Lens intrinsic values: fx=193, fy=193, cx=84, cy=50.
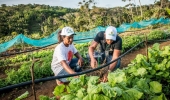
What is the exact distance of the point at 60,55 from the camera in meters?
3.03

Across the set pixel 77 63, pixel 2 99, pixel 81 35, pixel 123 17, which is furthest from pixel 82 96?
pixel 123 17

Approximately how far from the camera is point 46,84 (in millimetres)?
6492

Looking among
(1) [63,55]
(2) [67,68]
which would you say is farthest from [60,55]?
(2) [67,68]

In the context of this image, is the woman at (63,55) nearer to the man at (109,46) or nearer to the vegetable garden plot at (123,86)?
the man at (109,46)

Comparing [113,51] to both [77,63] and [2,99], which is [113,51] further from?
[2,99]

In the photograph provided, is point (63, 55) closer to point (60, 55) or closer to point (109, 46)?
point (60, 55)

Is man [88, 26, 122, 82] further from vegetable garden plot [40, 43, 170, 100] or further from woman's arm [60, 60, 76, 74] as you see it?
woman's arm [60, 60, 76, 74]

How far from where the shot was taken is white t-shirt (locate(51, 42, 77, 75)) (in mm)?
3043

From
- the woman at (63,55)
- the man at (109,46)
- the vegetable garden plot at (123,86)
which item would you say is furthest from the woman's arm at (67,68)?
the man at (109,46)

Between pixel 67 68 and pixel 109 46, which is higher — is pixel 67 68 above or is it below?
below

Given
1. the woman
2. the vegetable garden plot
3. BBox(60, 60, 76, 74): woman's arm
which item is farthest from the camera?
the woman

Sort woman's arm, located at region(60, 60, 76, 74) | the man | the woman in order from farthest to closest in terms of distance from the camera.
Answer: the man < the woman < woman's arm, located at region(60, 60, 76, 74)

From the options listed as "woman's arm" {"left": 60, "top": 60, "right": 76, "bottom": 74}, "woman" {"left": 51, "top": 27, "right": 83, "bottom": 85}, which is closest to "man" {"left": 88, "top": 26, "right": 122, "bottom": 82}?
"woman" {"left": 51, "top": 27, "right": 83, "bottom": 85}

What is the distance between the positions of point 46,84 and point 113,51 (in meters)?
3.37
